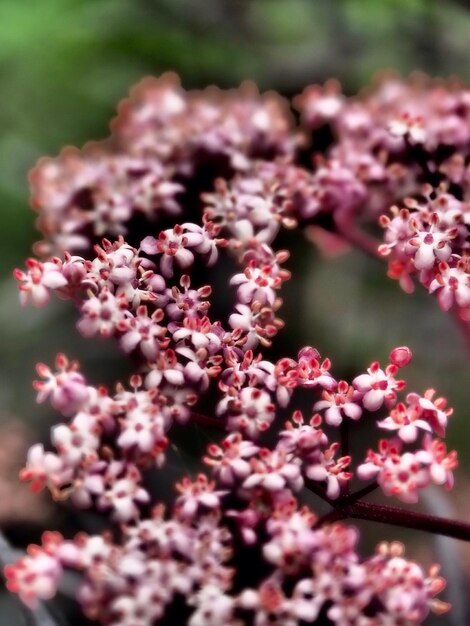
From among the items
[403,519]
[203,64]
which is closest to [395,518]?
[403,519]

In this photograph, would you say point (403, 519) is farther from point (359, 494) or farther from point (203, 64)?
point (203, 64)

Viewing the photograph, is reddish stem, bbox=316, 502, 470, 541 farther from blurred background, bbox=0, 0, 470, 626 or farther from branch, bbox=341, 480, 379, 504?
blurred background, bbox=0, 0, 470, 626

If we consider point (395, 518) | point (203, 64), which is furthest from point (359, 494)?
point (203, 64)

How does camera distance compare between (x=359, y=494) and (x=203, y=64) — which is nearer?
(x=359, y=494)

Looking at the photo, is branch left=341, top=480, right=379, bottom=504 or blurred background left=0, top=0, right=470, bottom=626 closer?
branch left=341, top=480, right=379, bottom=504

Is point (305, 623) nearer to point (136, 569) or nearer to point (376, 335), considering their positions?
point (136, 569)

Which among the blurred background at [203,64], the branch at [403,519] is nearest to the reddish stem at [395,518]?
the branch at [403,519]

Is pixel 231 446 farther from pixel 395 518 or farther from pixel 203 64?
pixel 203 64

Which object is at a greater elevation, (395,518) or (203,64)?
(203,64)

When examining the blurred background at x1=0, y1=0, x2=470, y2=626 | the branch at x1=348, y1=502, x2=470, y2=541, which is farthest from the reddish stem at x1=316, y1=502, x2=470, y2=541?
the blurred background at x1=0, y1=0, x2=470, y2=626

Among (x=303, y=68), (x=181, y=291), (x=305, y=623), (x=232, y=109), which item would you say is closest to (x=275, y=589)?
(x=305, y=623)
